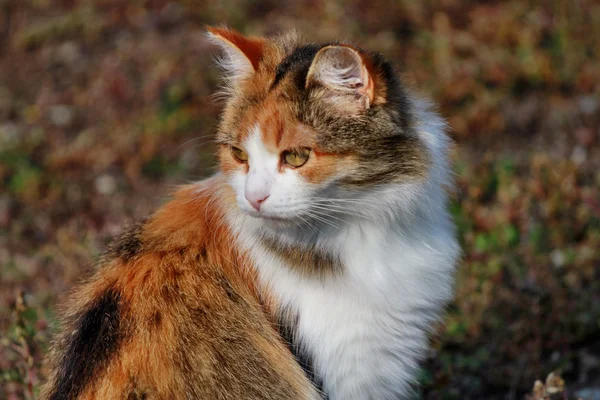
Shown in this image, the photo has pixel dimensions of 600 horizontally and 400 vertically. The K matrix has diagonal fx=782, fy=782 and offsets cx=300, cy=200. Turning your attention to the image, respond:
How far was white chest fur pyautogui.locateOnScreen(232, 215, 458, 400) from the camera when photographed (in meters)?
3.01

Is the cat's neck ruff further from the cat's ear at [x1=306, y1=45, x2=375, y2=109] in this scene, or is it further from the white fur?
the cat's ear at [x1=306, y1=45, x2=375, y2=109]

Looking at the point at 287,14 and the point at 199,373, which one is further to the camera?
the point at 287,14

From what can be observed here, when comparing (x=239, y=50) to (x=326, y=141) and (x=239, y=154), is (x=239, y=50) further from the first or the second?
(x=326, y=141)

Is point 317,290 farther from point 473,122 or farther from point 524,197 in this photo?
point 473,122

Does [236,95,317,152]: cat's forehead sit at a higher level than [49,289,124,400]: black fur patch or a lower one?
higher

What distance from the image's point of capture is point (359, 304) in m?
3.02

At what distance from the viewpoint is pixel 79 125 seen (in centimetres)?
706

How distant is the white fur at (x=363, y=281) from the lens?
2.99 metres

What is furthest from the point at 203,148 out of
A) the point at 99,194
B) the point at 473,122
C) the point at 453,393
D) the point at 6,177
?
the point at 453,393

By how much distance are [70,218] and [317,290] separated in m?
3.54

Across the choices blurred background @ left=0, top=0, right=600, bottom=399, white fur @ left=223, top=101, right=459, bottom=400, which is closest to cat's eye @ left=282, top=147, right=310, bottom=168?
white fur @ left=223, top=101, right=459, bottom=400

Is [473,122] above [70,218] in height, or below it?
above

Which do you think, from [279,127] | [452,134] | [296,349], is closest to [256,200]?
[279,127]

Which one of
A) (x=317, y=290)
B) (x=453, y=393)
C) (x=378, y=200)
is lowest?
(x=453, y=393)
